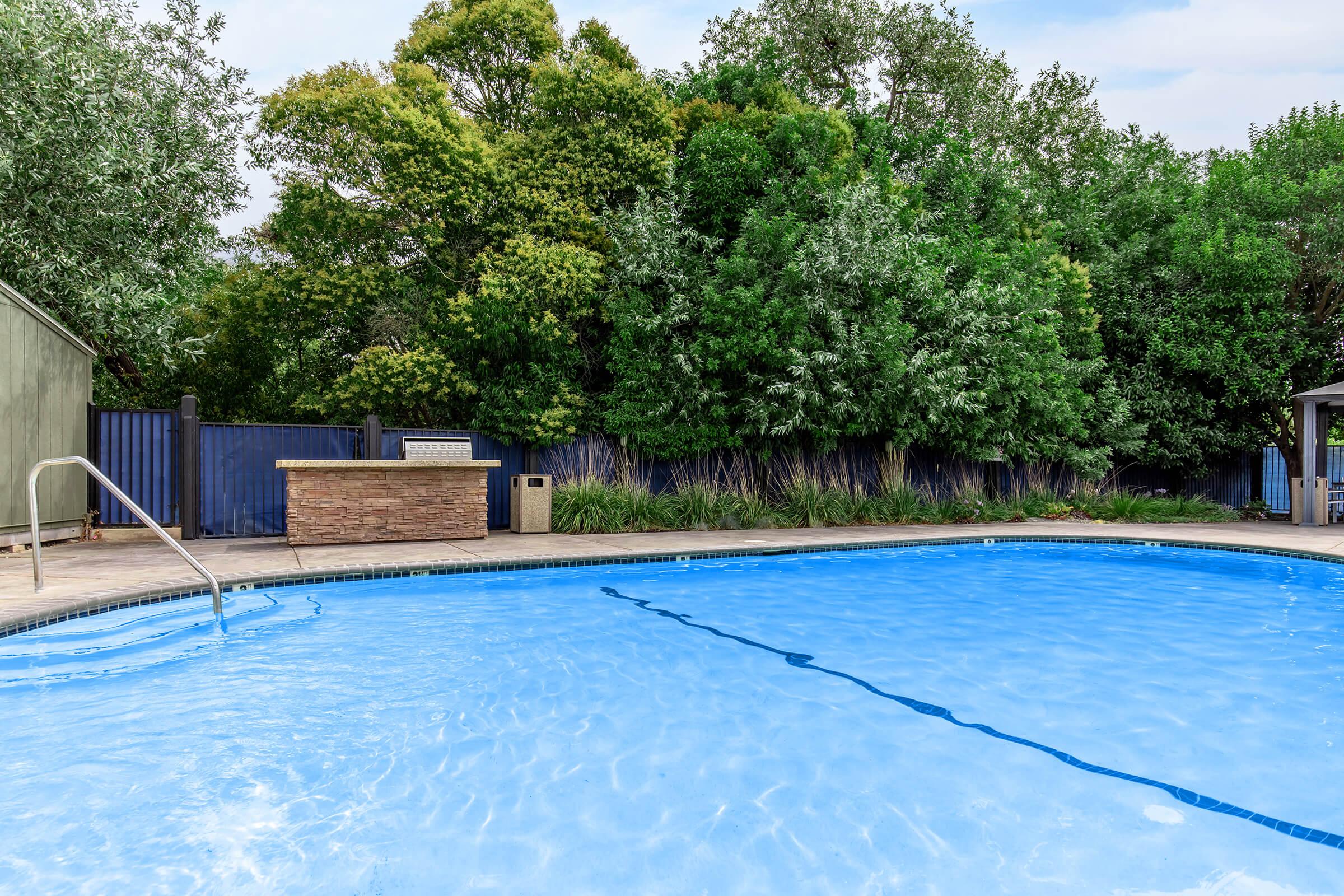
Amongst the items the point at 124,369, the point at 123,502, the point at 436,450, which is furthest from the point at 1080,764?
the point at 124,369

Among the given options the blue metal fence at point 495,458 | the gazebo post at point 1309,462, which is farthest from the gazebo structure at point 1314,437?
the blue metal fence at point 495,458

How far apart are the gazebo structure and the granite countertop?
1206 centimetres

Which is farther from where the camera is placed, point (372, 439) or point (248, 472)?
point (372, 439)

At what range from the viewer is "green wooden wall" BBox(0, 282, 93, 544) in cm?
741

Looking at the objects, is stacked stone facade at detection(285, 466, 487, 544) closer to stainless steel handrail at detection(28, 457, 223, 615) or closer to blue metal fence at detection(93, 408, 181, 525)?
blue metal fence at detection(93, 408, 181, 525)

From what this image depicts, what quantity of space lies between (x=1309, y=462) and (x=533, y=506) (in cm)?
1181

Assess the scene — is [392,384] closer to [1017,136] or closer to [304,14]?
[304,14]

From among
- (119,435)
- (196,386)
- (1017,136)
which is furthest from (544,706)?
(1017,136)

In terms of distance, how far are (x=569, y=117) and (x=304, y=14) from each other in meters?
4.01

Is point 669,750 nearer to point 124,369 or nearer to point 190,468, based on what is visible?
point 190,468

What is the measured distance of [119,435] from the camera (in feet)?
30.6

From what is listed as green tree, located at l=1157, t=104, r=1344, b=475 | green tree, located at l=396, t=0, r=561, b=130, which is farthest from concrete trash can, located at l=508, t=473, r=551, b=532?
green tree, located at l=1157, t=104, r=1344, b=475

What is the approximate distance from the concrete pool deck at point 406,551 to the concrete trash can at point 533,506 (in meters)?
0.24

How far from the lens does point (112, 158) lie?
924cm
